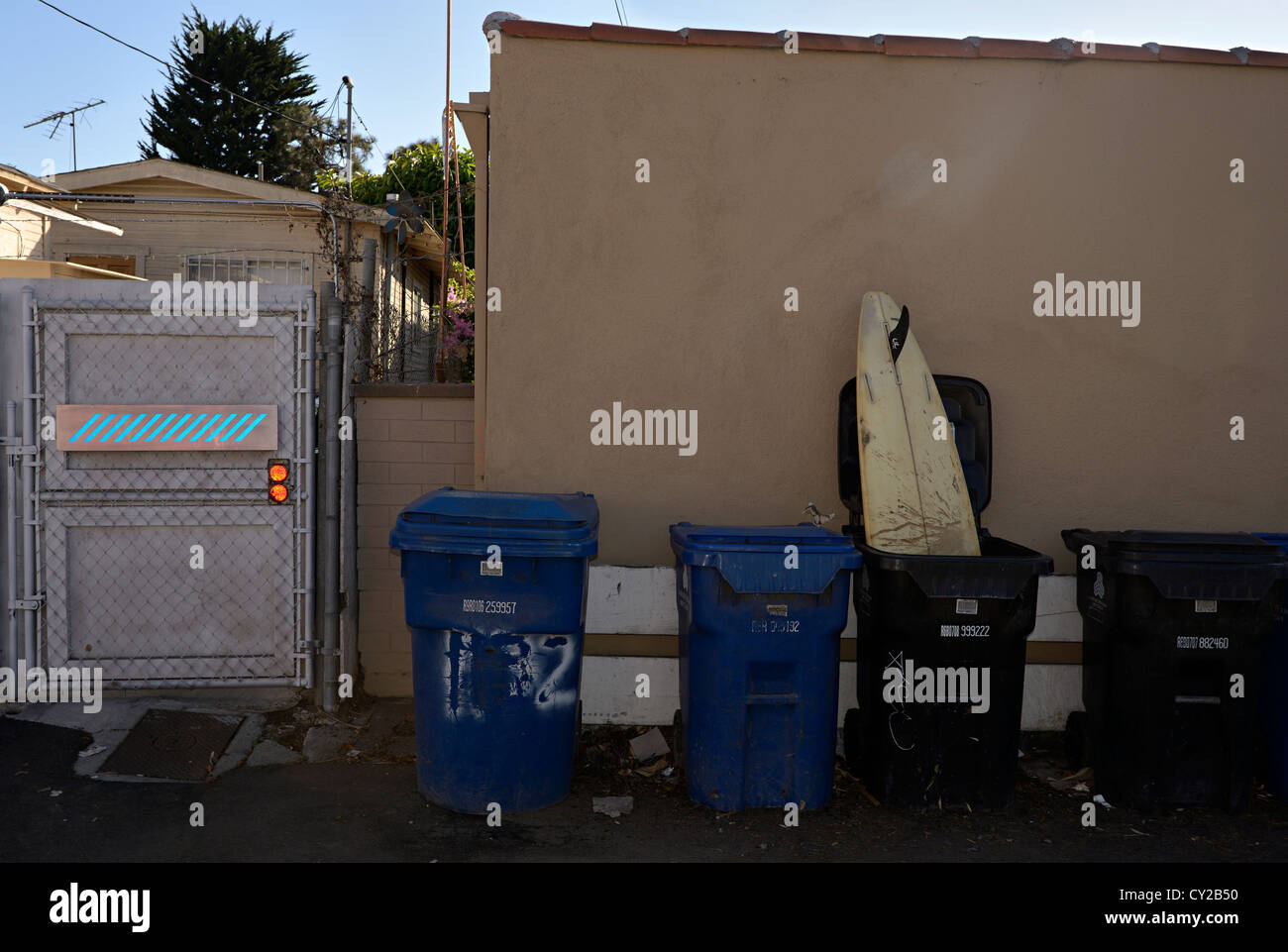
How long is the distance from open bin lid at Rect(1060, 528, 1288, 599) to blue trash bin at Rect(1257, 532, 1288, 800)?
30 cm

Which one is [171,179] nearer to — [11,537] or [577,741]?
[11,537]

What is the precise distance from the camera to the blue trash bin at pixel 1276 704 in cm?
430

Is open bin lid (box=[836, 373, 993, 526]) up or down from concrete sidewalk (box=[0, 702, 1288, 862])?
up

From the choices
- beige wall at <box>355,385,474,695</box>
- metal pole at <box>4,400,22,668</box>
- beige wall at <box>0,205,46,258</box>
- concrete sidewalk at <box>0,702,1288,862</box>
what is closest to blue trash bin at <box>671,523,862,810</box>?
concrete sidewalk at <box>0,702,1288,862</box>

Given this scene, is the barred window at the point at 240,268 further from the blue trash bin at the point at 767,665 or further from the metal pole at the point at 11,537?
the blue trash bin at the point at 767,665

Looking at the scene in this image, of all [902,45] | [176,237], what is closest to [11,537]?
[902,45]

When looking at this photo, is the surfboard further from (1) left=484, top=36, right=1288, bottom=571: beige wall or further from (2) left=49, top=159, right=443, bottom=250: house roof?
(2) left=49, top=159, right=443, bottom=250: house roof

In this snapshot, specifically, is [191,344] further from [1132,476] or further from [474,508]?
[1132,476]

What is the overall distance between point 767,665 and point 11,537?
13.2 feet

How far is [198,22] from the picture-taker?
2997 centimetres

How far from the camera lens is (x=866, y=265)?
5.07 meters

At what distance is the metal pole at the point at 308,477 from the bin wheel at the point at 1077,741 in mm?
3991

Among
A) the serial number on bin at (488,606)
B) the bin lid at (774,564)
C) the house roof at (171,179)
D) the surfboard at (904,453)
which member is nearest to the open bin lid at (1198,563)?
the surfboard at (904,453)

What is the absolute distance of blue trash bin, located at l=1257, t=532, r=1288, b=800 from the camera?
430cm
